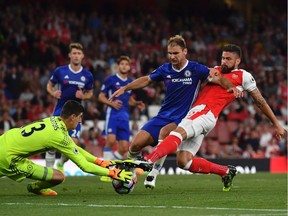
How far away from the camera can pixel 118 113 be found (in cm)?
1752

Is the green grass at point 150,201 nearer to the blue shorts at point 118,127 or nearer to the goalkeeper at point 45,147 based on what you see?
the goalkeeper at point 45,147

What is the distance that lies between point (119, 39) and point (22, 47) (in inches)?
165

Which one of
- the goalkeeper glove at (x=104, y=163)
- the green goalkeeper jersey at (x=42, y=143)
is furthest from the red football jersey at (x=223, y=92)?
the green goalkeeper jersey at (x=42, y=143)

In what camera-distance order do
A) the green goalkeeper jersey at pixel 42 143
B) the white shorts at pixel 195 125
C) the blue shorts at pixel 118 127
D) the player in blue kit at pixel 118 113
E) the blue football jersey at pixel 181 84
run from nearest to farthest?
the green goalkeeper jersey at pixel 42 143
the white shorts at pixel 195 125
the blue football jersey at pixel 181 84
the player in blue kit at pixel 118 113
the blue shorts at pixel 118 127

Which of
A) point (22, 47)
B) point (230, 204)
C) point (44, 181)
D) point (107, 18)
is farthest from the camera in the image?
point (107, 18)

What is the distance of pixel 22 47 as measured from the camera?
25500 mm

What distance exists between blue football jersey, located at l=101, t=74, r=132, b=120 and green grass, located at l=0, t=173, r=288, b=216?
3.93 m

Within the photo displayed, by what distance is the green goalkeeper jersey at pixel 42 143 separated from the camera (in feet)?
34.7

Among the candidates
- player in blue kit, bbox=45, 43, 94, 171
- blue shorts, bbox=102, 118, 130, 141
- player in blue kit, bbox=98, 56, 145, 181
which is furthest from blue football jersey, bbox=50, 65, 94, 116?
blue shorts, bbox=102, 118, 130, 141

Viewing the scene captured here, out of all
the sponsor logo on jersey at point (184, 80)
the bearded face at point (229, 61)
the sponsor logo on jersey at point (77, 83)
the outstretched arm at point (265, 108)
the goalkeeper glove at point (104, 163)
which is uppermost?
the bearded face at point (229, 61)

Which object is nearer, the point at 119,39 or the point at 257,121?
the point at 257,121

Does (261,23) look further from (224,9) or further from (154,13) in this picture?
(154,13)

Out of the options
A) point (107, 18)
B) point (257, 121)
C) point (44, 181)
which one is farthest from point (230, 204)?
point (107, 18)

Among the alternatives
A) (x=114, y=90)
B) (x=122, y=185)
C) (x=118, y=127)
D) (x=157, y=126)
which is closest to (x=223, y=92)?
(x=157, y=126)
